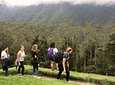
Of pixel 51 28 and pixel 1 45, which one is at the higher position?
pixel 51 28

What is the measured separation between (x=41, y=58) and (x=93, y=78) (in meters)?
15.3

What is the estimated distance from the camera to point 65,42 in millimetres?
21375

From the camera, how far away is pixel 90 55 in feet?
93.9

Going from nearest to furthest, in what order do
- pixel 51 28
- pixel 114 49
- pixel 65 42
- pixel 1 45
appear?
pixel 114 49
pixel 65 42
pixel 1 45
pixel 51 28

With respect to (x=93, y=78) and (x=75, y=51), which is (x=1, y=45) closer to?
(x=75, y=51)

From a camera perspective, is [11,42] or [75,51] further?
[11,42]

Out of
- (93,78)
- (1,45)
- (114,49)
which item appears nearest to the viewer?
(93,78)

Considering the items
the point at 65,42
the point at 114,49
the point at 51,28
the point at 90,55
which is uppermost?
the point at 51,28

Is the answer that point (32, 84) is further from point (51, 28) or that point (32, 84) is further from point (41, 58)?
point (51, 28)

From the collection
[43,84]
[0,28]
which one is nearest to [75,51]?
[43,84]

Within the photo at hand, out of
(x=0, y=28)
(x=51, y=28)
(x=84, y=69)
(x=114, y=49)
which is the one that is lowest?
(x=84, y=69)

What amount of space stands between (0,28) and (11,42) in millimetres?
6752

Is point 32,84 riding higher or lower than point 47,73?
higher

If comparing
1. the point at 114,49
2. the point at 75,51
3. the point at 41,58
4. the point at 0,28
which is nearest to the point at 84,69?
the point at 75,51
